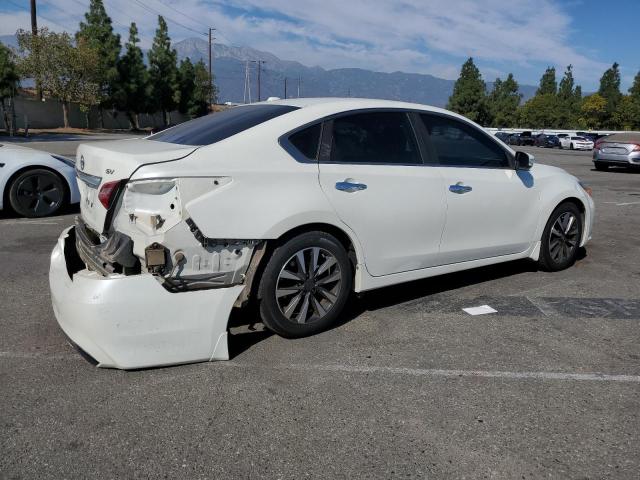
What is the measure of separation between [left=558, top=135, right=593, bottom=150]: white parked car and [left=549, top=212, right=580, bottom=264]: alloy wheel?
131ft

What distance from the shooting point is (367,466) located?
2.53m

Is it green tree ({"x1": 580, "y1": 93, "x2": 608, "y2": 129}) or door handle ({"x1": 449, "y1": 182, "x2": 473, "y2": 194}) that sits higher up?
green tree ({"x1": 580, "y1": 93, "x2": 608, "y2": 129})

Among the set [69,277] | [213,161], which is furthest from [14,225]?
[213,161]

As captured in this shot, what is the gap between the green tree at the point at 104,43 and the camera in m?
43.9

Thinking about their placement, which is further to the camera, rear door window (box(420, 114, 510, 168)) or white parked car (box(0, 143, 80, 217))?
white parked car (box(0, 143, 80, 217))

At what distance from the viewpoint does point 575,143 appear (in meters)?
41.7

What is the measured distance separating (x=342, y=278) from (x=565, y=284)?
2.55 m

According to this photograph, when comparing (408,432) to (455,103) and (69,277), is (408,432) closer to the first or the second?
(69,277)

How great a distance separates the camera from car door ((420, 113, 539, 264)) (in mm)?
4523

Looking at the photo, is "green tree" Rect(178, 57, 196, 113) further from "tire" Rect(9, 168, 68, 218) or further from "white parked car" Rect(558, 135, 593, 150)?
"tire" Rect(9, 168, 68, 218)

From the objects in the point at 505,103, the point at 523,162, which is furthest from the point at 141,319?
the point at 505,103

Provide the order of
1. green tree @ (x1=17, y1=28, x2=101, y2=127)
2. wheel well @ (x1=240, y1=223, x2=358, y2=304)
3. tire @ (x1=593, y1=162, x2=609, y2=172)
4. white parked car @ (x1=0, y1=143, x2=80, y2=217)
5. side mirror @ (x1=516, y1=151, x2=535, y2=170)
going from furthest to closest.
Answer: green tree @ (x1=17, y1=28, x2=101, y2=127) < tire @ (x1=593, y1=162, x2=609, y2=172) < white parked car @ (x1=0, y1=143, x2=80, y2=217) < side mirror @ (x1=516, y1=151, x2=535, y2=170) < wheel well @ (x1=240, y1=223, x2=358, y2=304)

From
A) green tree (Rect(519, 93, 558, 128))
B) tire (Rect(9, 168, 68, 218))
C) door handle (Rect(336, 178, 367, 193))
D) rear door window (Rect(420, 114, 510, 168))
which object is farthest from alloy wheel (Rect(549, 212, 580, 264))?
green tree (Rect(519, 93, 558, 128))

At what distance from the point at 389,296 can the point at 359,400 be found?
189 cm
